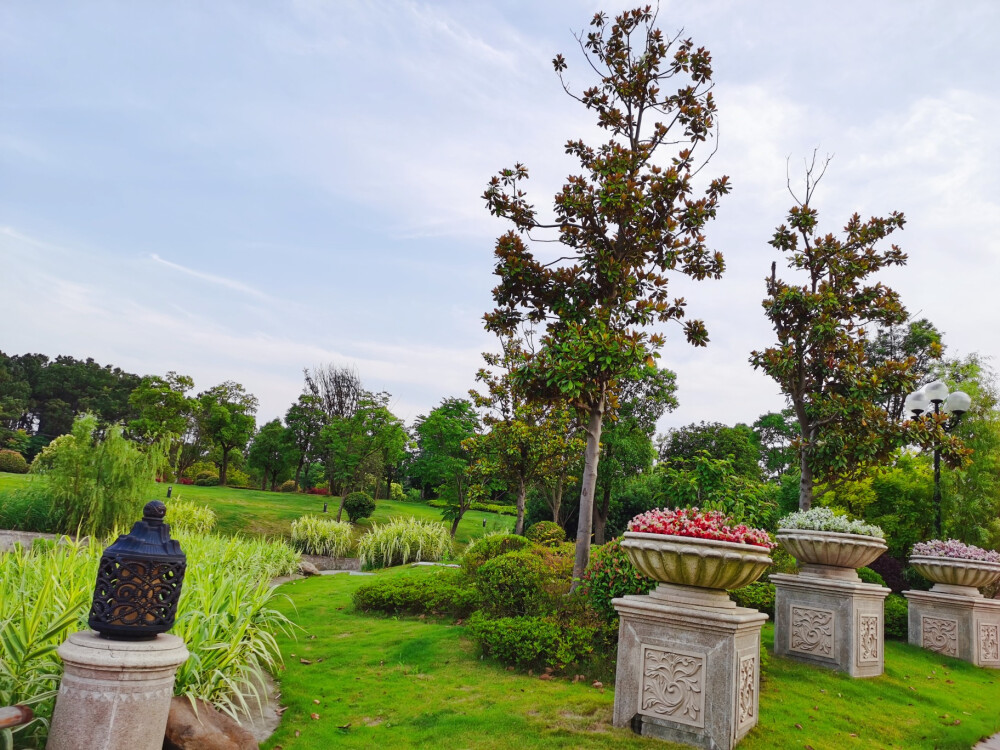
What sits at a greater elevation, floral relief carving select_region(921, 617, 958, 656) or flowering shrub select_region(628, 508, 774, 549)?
flowering shrub select_region(628, 508, 774, 549)

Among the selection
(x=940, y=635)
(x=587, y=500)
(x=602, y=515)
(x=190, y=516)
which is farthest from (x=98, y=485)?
(x=602, y=515)

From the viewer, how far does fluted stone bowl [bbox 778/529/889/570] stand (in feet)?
20.0

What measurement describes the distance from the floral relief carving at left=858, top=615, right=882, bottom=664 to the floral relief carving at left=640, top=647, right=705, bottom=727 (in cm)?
317

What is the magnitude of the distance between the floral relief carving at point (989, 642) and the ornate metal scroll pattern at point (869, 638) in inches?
97.9

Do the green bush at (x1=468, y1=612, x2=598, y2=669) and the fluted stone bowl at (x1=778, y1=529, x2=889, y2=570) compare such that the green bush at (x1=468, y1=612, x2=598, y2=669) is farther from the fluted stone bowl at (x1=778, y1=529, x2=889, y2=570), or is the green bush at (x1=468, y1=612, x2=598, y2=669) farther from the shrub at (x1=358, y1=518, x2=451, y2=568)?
the shrub at (x1=358, y1=518, x2=451, y2=568)

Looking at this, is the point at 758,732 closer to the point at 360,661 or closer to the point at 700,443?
the point at 360,661

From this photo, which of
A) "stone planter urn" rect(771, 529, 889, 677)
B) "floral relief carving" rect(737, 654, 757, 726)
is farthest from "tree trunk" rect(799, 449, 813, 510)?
"floral relief carving" rect(737, 654, 757, 726)

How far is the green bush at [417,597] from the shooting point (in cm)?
744

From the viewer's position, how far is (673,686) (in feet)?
12.5

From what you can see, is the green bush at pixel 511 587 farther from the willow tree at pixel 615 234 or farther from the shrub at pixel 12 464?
the shrub at pixel 12 464

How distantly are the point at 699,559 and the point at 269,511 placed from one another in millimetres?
18852

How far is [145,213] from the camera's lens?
969cm

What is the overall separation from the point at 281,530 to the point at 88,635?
16102mm

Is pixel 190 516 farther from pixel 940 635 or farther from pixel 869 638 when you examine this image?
pixel 940 635
